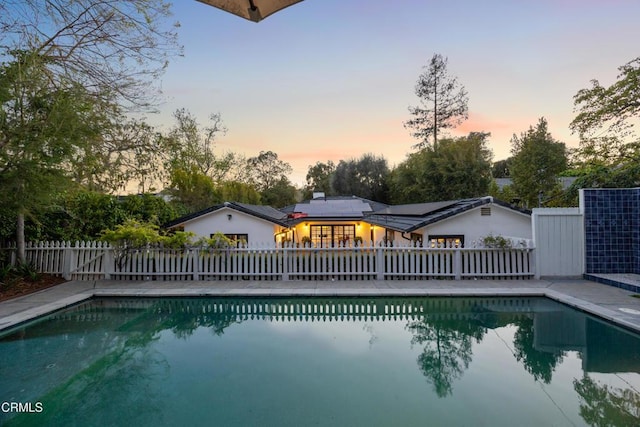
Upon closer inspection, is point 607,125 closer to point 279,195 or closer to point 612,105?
point 612,105

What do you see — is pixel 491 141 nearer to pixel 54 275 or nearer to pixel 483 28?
pixel 483 28

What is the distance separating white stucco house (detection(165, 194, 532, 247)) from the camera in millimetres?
11328

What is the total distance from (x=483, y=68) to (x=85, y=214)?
17355 mm

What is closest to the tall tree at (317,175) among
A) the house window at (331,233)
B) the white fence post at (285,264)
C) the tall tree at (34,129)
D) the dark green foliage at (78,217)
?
the house window at (331,233)

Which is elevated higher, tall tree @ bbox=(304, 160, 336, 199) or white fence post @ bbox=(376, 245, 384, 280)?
tall tree @ bbox=(304, 160, 336, 199)

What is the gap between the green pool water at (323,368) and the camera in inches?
124

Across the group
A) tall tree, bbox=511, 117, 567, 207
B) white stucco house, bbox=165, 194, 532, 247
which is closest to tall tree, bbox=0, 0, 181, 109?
white stucco house, bbox=165, 194, 532, 247

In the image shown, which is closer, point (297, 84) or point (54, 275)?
point (54, 275)

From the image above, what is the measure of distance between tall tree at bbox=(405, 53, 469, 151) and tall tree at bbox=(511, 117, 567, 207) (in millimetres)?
5871

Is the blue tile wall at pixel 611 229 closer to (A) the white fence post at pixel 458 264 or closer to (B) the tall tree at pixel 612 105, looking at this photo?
(A) the white fence post at pixel 458 264

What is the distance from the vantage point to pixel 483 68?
1420 centimetres

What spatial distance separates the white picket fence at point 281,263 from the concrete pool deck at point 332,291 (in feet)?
1.14

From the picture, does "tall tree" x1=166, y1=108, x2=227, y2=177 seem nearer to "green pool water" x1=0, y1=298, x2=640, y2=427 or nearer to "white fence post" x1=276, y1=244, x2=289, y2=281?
"white fence post" x1=276, y1=244, x2=289, y2=281

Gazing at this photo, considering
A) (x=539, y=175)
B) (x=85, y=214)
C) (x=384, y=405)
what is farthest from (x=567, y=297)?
(x=539, y=175)
